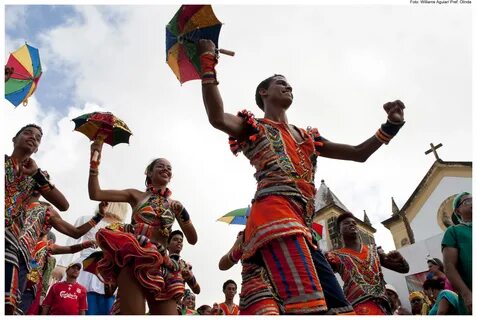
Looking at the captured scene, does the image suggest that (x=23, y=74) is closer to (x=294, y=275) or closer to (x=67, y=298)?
(x=67, y=298)

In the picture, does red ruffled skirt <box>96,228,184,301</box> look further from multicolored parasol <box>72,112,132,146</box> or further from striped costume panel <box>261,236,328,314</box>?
striped costume panel <box>261,236,328,314</box>

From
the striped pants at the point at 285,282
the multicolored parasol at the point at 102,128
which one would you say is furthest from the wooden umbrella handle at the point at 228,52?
the multicolored parasol at the point at 102,128

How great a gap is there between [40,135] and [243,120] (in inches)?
86.9

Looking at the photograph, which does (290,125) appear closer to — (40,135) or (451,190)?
(40,135)

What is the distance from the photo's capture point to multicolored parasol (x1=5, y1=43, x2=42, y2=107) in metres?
5.48

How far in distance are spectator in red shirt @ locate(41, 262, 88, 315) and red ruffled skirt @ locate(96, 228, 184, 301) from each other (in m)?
3.39

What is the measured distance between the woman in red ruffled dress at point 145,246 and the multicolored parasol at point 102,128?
465 mm

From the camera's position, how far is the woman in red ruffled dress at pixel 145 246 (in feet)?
13.1

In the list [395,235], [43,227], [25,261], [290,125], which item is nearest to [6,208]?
[25,261]

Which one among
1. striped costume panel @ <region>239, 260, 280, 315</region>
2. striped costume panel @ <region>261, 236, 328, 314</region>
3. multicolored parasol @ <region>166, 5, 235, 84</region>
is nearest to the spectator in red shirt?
multicolored parasol @ <region>166, 5, 235, 84</region>

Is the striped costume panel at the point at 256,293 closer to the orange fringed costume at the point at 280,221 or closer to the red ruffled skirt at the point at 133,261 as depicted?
the orange fringed costume at the point at 280,221

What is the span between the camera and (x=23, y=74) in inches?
227

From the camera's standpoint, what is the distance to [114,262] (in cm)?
409

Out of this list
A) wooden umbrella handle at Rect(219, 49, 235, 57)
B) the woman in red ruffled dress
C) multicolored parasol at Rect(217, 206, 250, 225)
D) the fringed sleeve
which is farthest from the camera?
multicolored parasol at Rect(217, 206, 250, 225)
